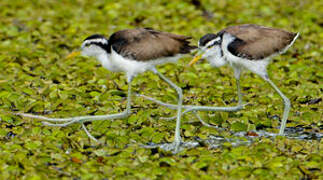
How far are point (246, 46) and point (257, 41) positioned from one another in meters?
0.17

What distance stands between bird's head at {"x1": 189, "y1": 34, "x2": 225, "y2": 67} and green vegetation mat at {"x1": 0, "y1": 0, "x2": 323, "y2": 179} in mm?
923

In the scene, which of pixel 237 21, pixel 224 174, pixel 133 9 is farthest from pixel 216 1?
pixel 224 174

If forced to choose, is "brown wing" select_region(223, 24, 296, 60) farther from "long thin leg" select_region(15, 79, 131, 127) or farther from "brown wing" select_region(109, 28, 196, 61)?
"long thin leg" select_region(15, 79, 131, 127)

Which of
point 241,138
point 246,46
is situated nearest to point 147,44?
point 246,46

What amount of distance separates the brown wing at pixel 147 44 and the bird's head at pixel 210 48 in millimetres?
123

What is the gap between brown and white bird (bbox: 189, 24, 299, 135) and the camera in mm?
6023

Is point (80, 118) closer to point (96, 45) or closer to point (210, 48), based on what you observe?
point (96, 45)

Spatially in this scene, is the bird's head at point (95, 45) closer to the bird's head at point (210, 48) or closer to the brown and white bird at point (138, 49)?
the brown and white bird at point (138, 49)

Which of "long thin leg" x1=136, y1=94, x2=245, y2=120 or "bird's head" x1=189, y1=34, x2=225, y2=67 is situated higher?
"bird's head" x1=189, y1=34, x2=225, y2=67

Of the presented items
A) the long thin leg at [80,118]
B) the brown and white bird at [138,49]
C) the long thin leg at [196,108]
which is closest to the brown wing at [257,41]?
the brown and white bird at [138,49]

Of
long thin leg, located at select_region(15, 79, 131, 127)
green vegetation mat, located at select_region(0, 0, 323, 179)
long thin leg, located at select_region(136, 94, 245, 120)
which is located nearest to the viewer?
green vegetation mat, located at select_region(0, 0, 323, 179)

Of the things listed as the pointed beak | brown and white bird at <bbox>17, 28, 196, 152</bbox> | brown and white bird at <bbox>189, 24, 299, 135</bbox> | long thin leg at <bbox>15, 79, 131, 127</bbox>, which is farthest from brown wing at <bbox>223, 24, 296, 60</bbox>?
long thin leg at <bbox>15, 79, 131, 127</bbox>

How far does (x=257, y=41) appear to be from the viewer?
609cm

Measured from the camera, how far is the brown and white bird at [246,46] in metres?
6.02
